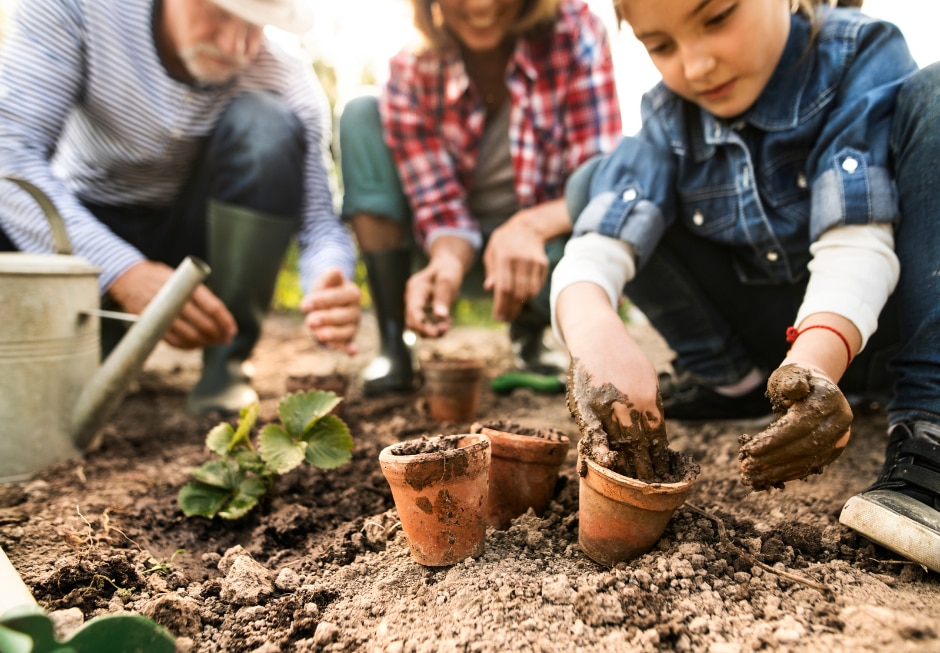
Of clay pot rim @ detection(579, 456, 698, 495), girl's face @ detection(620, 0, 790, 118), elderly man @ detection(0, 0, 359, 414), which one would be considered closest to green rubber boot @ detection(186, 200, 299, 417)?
elderly man @ detection(0, 0, 359, 414)

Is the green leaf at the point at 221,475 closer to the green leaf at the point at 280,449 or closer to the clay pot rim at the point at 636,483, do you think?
the green leaf at the point at 280,449

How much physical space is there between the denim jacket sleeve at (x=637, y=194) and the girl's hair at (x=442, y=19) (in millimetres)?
873

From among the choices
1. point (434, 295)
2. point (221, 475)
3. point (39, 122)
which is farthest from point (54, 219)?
point (434, 295)

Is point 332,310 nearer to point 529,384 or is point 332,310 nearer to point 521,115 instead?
point 529,384

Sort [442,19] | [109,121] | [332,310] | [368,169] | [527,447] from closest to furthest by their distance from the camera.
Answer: [527,447] → [332,310] → [109,121] → [442,19] → [368,169]

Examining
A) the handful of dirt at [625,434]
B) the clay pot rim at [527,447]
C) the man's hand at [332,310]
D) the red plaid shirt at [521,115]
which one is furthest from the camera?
the red plaid shirt at [521,115]

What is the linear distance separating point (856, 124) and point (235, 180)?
201cm

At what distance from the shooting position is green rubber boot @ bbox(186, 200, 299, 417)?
246cm

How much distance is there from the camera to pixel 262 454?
1.51m

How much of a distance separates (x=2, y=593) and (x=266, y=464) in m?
0.61

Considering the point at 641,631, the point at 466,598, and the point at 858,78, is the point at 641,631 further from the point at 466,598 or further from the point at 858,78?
the point at 858,78

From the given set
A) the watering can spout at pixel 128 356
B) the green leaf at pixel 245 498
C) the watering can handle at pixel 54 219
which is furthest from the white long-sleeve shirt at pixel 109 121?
the green leaf at pixel 245 498

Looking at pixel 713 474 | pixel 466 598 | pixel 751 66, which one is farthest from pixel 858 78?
pixel 466 598

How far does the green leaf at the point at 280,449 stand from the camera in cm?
148
